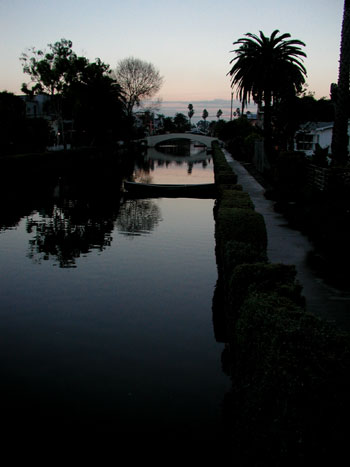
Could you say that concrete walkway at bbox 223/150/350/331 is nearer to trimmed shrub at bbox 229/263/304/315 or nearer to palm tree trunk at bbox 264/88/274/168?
trimmed shrub at bbox 229/263/304/315

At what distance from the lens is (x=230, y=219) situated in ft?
39.1

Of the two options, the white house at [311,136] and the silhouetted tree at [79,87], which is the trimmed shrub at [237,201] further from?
the silhouetted tree at [79,87]

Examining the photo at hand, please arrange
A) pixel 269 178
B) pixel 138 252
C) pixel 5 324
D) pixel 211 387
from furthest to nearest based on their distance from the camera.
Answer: pixel 269 178, pixel 138 252, pixel 5 324, pixel 211 387

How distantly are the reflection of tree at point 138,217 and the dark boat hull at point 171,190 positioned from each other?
136 cm

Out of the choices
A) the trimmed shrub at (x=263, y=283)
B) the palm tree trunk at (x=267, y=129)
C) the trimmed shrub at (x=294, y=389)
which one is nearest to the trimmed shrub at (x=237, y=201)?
the trimmed shrub at (x=263, y=283)

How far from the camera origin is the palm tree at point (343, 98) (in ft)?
82.9

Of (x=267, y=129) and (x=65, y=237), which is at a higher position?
(x=267, y=129)

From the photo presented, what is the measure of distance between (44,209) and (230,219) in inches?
808

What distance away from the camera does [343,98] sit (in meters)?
26.2

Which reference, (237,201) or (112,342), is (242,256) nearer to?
(112,342)

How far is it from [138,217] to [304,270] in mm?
15722

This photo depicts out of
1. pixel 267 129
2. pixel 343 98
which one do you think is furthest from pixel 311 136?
pixel 343 98

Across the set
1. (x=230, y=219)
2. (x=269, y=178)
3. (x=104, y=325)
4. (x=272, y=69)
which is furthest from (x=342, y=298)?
(x=272, y=69)

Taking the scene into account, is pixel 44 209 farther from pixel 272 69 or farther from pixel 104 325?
pixel 272 69
